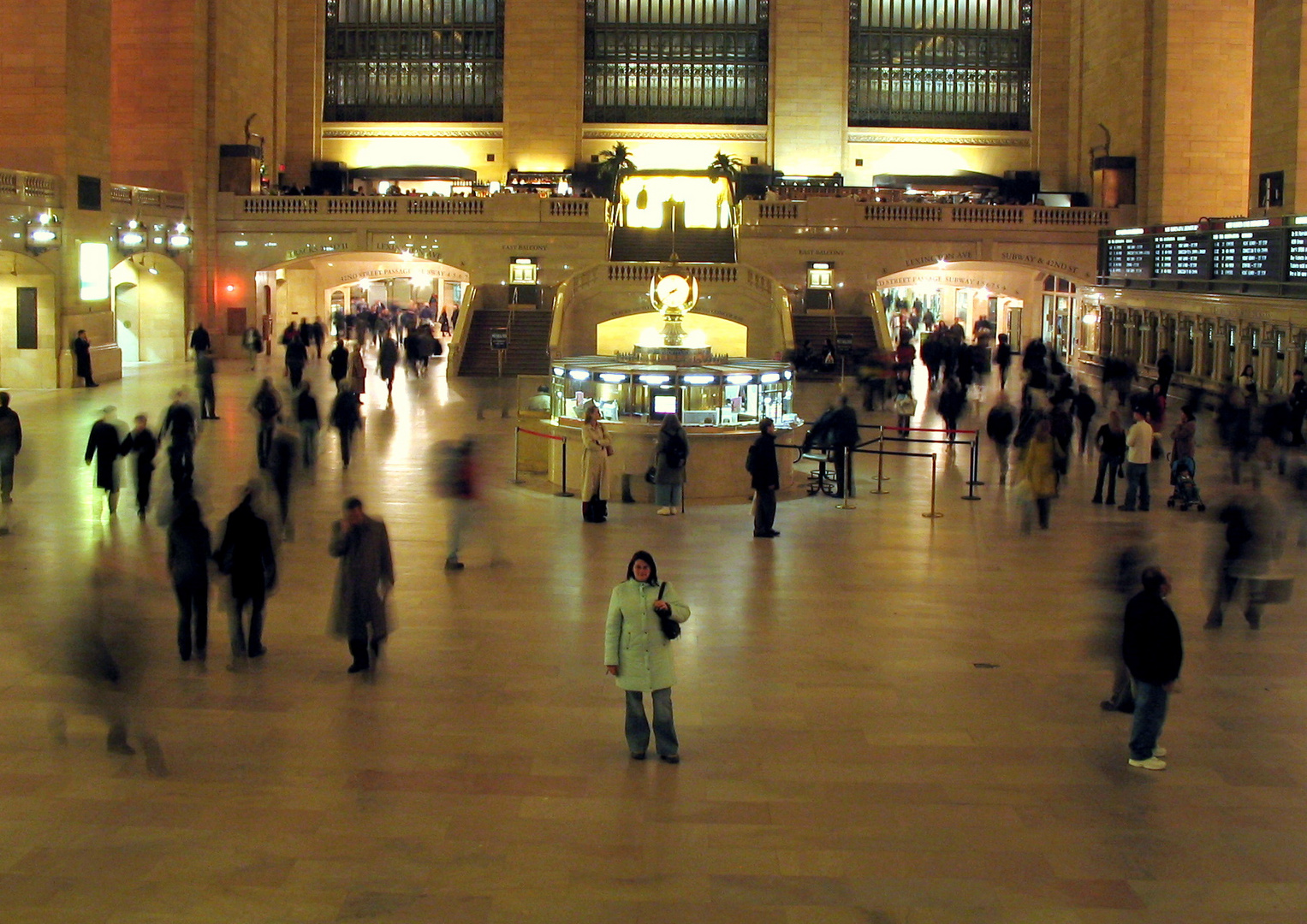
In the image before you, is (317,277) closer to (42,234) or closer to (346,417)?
(42,234)

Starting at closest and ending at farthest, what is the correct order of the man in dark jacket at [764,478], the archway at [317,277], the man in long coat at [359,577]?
the man in long coat at [359,577]
the man in dark jacket at [764,478]
the archway at [317,277]

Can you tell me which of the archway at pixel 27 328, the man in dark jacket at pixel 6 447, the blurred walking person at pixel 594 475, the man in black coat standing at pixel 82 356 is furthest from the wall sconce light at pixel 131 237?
the blurred walking person at pixel 594 475

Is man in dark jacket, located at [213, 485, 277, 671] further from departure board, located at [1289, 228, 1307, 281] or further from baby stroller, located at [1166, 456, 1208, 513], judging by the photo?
departure board, located at [1289, 228, 1307, 281]

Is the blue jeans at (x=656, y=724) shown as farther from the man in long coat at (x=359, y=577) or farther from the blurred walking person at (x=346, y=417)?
the blurred walking person at (x=346, y=417)

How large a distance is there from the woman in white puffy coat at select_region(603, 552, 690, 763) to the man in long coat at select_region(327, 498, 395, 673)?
224 centimetres

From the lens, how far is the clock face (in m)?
22.2

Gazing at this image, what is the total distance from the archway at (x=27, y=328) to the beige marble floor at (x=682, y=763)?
18594 millimetres

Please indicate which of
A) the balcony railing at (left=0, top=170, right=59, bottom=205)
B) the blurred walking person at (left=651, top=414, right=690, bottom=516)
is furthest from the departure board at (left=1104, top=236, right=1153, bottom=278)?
the balcony railing at (left=0, top=170, right=59, bottom=205)

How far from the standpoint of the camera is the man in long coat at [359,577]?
34.1 ft

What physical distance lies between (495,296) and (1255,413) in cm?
2398

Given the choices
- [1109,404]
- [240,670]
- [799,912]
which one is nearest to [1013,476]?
[1109,404]

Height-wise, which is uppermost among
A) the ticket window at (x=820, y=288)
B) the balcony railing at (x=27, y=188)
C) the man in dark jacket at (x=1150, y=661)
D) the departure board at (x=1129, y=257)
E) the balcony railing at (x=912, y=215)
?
the balcony railing at (x=912, y=215)

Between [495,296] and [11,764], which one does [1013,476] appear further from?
[495,296]

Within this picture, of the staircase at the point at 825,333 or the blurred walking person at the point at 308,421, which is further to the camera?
the staircase at the point at 825,333
